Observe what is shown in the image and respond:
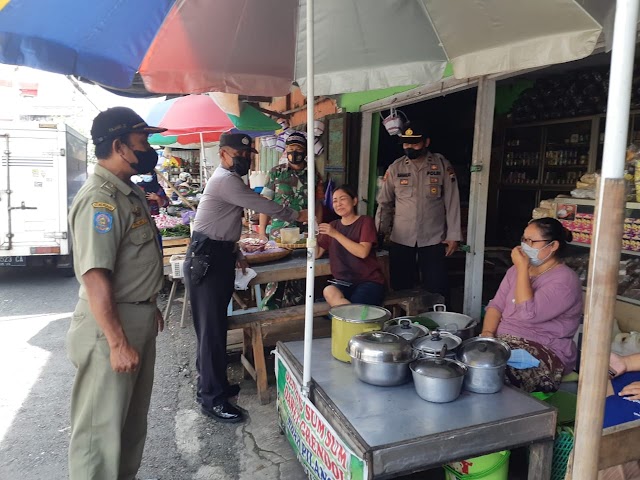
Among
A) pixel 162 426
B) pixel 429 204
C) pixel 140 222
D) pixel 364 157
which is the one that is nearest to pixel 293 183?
pixel 364 157

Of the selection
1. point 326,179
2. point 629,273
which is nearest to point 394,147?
point 326,179

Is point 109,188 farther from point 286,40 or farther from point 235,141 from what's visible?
point 286,40

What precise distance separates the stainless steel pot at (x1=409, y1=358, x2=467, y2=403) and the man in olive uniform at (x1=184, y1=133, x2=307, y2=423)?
5.29ft

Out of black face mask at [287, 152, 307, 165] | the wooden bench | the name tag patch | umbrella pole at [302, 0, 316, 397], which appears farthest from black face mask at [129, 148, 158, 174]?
black face mask at [287, 152, 307, 165]

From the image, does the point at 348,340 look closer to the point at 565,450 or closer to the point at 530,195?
the point at 565,450

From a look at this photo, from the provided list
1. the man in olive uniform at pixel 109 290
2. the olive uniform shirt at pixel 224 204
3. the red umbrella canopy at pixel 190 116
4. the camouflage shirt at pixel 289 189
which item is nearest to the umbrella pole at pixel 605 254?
the man in olive uniform at pixel 109 290

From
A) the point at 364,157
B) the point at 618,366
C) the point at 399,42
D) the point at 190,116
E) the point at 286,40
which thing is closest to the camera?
the point at 618,366

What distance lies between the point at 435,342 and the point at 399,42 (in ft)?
6.02

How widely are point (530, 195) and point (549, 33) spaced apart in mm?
5588

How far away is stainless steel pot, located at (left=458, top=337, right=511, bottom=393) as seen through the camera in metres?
2.25

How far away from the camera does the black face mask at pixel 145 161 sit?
7.80 ft

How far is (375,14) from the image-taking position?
116 inches

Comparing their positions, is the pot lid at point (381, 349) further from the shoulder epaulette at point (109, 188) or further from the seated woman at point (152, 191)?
the seated woman at point (152, 191)

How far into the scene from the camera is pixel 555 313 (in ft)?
8.82
